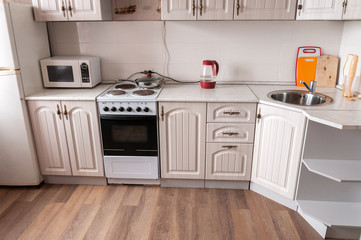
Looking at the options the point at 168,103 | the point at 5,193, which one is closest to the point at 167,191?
the point at 168,103

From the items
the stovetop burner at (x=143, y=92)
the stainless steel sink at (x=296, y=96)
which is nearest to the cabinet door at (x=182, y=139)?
the stovetop burner at (x=143, y=92)

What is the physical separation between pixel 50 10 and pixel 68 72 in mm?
539

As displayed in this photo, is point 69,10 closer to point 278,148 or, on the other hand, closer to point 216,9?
point 216,9

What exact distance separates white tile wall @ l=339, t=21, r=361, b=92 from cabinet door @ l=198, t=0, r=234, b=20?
107cm

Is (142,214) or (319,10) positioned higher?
(319,10)

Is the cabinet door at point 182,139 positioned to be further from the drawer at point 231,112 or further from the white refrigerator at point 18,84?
the white refrigerator at point 18,84

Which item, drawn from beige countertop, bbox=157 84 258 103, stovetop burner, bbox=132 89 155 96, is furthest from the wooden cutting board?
stovetop burner, bbox=132 89 155 96

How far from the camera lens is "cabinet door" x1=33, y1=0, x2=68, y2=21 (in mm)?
2352

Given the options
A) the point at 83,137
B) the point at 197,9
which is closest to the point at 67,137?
the point at 83,137

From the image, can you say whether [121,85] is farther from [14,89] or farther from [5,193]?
[5,193]

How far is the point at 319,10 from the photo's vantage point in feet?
7.15

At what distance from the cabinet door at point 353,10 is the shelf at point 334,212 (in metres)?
1.40

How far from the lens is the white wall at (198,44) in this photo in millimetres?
2621

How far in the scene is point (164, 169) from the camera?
254 cm
